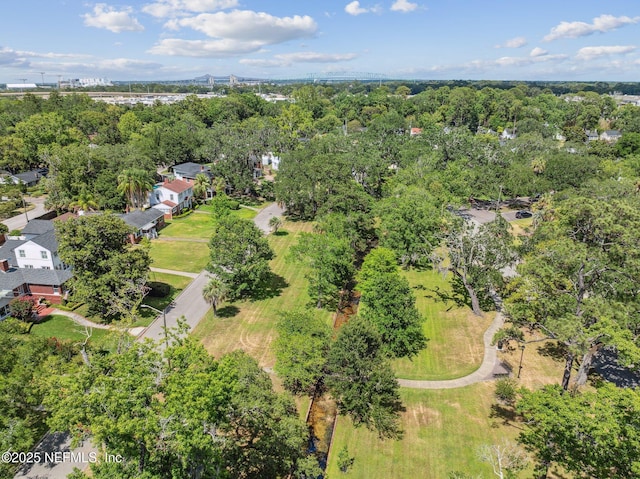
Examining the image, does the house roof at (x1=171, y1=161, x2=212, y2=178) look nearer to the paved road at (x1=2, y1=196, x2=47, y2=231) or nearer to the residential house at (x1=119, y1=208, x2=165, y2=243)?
the residential house at (x1=119, y1=208, x2=165, y2=243)

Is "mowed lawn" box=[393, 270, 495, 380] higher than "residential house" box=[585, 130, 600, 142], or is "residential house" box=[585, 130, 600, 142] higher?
"residential house" box=[585, 130, 600, 142]

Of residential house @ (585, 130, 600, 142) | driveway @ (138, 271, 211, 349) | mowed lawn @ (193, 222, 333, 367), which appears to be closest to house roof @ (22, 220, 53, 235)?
driveway @ (138, 271, 211, 349)

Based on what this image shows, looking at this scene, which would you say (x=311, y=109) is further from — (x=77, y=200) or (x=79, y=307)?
(x=79, y=307)

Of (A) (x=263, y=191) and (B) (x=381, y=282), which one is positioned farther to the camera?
(A) (x=263, y=191)

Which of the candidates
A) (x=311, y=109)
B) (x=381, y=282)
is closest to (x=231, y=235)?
(x=381, y=282)

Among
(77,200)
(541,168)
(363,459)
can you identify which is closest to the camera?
(363,459)

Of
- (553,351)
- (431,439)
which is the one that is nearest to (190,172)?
(553,351)
